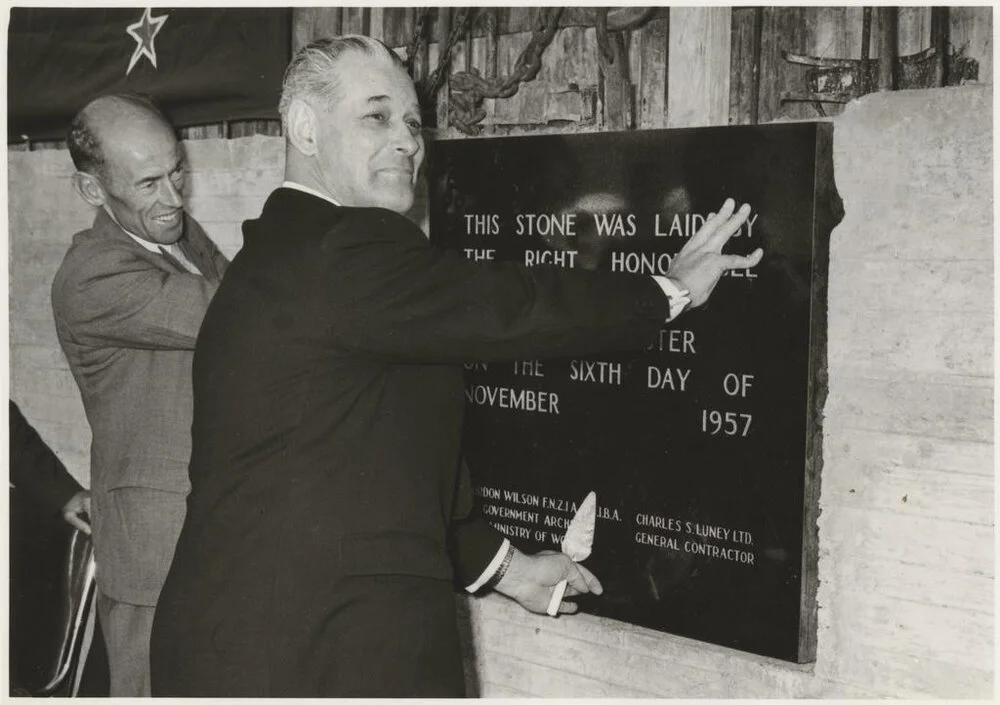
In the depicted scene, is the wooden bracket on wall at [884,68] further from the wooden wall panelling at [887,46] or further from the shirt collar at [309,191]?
the shirt collar at [309,191]

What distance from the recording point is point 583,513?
2803 mm

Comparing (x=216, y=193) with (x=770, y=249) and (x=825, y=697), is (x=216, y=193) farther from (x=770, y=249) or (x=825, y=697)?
(x=825, y=697)

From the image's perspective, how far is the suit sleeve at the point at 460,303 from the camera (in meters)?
2.04

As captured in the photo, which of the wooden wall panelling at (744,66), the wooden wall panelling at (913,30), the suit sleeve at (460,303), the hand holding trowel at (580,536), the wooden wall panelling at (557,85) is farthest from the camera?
the wooden wall panelling at (557,85)

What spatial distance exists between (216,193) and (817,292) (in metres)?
2.00

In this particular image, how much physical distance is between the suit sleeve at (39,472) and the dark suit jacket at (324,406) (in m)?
1.74

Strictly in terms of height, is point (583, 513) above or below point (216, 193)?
below

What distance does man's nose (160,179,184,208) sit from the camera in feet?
10.6

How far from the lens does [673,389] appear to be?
8.87 feet

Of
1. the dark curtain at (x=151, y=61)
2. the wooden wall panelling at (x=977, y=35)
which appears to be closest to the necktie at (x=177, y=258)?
the dark curtain at (x=151, y=61)

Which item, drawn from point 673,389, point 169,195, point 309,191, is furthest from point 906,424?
point 169,195

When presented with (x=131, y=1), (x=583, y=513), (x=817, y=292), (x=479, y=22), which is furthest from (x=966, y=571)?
(x=131, y=1)

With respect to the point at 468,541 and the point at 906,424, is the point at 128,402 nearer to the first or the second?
the point at 468,541

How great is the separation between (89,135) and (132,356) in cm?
70
